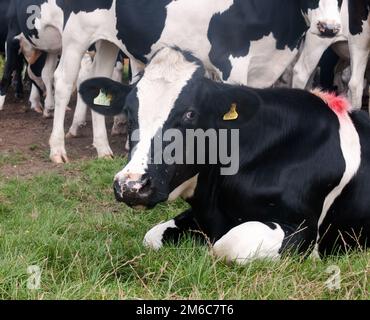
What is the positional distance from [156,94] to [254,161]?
0.69 m

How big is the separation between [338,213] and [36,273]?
180cm

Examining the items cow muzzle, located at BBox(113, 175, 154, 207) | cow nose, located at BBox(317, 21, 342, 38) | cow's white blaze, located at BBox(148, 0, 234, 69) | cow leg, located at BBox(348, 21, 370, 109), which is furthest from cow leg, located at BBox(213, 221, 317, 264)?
cow leg, located at BBox(348, 21, 370, 109)

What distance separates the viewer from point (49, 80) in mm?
10820

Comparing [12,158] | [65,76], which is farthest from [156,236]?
[65,76]

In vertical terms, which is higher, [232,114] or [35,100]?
[232,114]

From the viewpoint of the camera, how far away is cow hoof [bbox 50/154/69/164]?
7965mm

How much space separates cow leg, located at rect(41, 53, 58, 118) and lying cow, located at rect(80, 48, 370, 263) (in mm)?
5956

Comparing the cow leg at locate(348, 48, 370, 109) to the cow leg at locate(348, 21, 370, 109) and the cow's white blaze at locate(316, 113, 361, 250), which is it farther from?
the cow's white blaze at locate(316, 113, 361, 250)

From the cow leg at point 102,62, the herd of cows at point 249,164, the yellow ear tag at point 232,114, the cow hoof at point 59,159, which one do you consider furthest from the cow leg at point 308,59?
the yellow ear tag at point 232,114

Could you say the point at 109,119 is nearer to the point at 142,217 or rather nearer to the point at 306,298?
the point at 142,217

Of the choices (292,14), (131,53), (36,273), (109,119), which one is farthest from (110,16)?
(36,273)

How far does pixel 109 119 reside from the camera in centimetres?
1087

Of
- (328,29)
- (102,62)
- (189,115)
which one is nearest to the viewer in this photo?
(189,115)

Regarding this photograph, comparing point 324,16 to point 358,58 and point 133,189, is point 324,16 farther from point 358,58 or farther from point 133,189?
point 133,189
